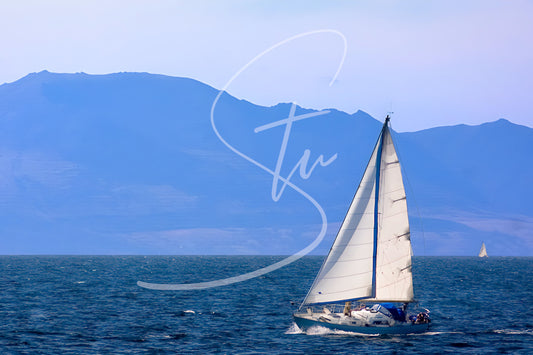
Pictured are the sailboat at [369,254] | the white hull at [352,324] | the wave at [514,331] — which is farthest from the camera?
the wave at [514,331]

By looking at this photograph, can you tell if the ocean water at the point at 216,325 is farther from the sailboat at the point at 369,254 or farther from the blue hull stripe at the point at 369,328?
the sailboat at the point at 369,254

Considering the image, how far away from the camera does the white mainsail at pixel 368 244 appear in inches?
2064

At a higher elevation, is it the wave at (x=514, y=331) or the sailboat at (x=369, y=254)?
the sailboat at (x=369, y=254)

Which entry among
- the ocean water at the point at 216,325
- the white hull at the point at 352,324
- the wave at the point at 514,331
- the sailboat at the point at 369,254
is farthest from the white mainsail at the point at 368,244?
the wave at the point at 514,331

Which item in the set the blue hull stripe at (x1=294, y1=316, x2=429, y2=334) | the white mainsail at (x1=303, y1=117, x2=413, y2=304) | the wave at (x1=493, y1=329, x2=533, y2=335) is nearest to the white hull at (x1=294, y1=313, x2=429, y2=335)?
the blue hull stripe at (x1=294, y1=316, x2=429, y2=334)

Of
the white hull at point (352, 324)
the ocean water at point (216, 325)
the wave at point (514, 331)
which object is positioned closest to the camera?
the ocean water at point (216, 325)

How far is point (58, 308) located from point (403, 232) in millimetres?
36746

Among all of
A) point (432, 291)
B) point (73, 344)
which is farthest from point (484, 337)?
point (432, 291)

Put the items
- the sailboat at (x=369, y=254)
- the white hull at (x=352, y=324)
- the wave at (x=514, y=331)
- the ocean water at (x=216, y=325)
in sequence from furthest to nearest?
the wave at (x=514, y=331), the white hull at (x=352, y=324), the sailboat at (x=369, y=254), the ocean water at (x=216, y=325)

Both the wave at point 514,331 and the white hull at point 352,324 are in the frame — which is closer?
the white hull at point 352,324

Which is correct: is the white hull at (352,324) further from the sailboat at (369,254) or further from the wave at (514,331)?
the wave at (514,331)

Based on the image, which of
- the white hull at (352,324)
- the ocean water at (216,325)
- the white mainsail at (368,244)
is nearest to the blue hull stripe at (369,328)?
the white hull at (352,324)

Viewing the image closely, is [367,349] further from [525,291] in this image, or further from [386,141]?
[525,291]

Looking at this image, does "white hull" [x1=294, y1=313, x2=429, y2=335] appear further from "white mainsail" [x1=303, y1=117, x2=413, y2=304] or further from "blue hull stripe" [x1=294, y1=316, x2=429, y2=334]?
"white mainsail" [x1=303, y1=117, x2=413, y2=304]
